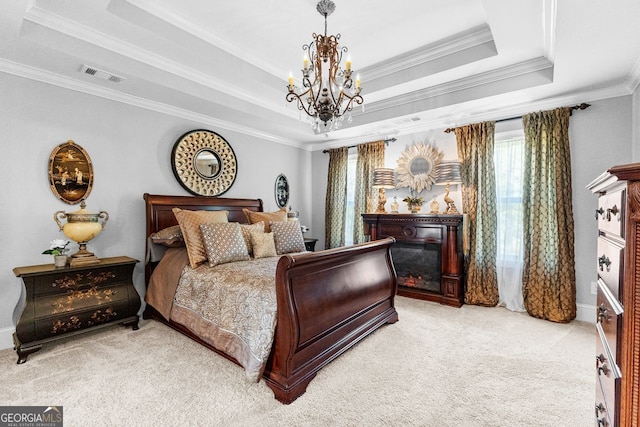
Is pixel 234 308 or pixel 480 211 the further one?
pixel 480 211

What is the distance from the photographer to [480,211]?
154 inches

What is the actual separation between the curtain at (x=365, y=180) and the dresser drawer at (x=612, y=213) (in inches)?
145

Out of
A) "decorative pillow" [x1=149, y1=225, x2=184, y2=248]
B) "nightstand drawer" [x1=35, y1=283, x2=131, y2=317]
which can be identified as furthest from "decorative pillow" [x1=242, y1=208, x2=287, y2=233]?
"nightstand drawer" [x1=35, y1=283, x2=131, y2=317]

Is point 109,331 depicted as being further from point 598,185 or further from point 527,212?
point 527,212

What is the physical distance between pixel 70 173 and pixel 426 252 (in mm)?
4391

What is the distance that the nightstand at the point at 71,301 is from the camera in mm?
2443

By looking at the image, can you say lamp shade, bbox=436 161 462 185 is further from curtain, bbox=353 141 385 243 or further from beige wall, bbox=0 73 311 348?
beige wall, bbox=0 73 311 348

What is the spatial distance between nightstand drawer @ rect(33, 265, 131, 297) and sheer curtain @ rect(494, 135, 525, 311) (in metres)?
4.47

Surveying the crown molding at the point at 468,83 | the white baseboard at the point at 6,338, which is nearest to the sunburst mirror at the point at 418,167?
the crown molding at the point at 468,83

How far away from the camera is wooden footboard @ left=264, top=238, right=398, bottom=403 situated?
6.52 feet

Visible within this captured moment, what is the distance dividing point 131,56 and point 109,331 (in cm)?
275

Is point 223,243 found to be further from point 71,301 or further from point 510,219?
point 510,219

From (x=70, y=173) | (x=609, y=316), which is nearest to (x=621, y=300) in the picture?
(x=609, y=316)

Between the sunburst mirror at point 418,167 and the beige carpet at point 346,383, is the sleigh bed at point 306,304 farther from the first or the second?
the sunburst mirror at point 418,167
